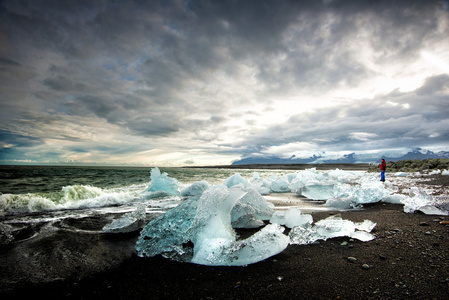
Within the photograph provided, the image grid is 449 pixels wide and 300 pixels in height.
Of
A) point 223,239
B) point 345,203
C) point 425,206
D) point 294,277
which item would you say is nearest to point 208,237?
point 223,239

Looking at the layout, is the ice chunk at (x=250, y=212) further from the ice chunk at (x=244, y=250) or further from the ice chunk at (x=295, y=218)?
the ice chunk at (x=244, y=250)

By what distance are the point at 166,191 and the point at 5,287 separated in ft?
20.9

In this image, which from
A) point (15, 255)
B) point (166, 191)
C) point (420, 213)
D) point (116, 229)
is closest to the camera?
point (15, 255)

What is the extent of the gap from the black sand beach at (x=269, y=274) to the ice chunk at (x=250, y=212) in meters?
1.07

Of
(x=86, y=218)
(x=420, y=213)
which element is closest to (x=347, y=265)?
(x=420, y=213)

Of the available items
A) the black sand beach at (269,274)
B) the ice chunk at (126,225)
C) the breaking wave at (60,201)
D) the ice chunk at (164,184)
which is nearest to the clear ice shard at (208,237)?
the black sand beach at (269,274)

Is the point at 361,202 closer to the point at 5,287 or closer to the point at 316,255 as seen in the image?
the point at 316,255

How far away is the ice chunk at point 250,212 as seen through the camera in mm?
3457

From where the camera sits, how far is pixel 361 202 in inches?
195

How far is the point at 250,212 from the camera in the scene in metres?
3.52

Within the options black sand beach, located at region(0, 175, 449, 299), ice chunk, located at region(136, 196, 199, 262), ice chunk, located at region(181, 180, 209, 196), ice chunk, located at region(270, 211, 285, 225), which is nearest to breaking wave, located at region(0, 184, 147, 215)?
ice chunk, located at region(181, 180, 209, 196)

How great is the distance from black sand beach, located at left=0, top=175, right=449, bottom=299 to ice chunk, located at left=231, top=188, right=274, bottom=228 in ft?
3.52

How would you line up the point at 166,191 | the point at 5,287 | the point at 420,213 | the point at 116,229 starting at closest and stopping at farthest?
the point at 5,287 → the point at 116,229 → the point at 420,213 → the point at 166,191

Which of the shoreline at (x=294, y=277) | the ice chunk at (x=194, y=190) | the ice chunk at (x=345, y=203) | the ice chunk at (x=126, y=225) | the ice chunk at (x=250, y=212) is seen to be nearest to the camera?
the shoreline at (x=294, y=277)
